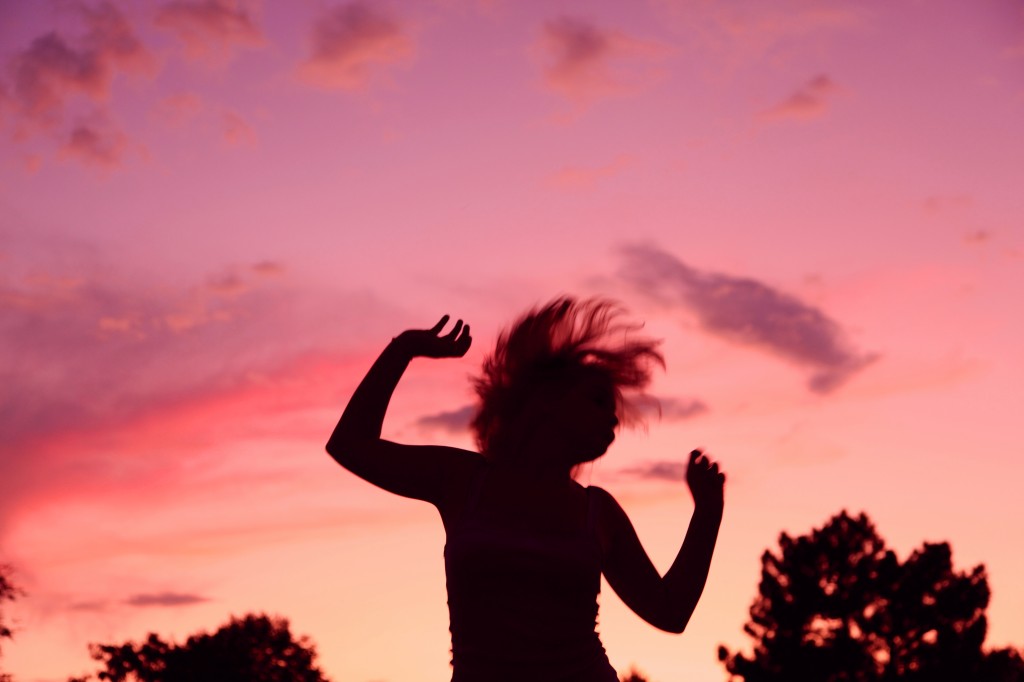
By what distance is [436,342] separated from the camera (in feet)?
14.7

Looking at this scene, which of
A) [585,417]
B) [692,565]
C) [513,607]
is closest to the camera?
Result: [513,607]

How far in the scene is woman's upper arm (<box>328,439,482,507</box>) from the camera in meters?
4.48

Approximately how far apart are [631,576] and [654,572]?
13cm

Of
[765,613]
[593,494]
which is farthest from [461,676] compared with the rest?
[765,613]

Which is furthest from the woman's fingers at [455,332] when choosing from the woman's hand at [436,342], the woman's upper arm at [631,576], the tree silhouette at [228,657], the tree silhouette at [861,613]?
the tree silhouette at [228,657]

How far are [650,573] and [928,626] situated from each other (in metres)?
54.9

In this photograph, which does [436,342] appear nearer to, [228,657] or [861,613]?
[861,613]

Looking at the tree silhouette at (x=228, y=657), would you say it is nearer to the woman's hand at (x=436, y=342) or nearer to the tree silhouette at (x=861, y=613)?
the tree silhouette at (x=861, y=613)

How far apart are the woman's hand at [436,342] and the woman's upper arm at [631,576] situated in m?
1.05

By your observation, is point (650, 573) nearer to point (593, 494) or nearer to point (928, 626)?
point (593, 494)

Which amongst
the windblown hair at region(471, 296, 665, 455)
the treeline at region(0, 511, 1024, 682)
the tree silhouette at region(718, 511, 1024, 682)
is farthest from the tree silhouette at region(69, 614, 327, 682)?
the windblown hair at region(471, 296, 665, 455)

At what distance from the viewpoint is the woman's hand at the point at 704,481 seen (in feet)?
17.3

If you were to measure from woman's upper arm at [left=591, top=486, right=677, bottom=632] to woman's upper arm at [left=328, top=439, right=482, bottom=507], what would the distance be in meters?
0.72

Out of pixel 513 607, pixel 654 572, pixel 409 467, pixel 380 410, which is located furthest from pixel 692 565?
pixel 380 410
